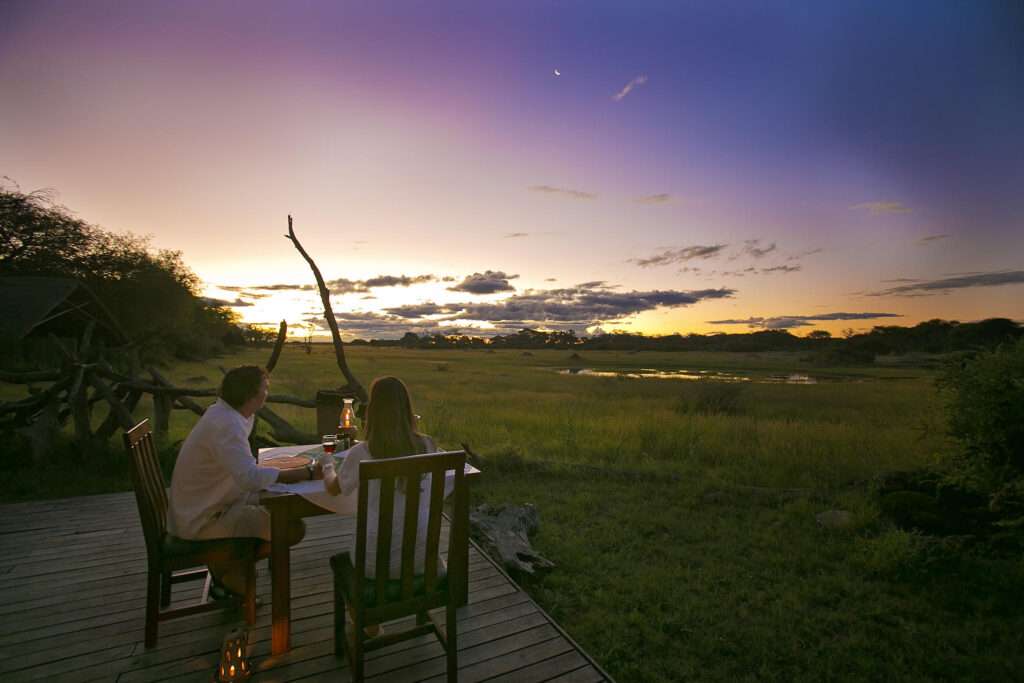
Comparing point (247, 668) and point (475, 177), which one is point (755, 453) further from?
point (247, 668)

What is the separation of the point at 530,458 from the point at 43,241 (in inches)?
520

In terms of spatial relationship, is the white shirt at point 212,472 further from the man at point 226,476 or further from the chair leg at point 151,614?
the chair leg at point 151,614

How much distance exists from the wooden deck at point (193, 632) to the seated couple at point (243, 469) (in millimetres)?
514

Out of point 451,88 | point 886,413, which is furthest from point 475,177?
point 886,413

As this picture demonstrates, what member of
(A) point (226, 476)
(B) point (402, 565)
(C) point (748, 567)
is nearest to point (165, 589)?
(A) point (226, 476)

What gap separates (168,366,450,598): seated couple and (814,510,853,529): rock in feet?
17.3

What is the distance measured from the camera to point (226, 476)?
254 centimetres

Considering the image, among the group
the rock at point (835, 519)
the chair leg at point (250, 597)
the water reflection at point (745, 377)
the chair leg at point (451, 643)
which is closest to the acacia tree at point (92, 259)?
the chair leg at point (250, 597)

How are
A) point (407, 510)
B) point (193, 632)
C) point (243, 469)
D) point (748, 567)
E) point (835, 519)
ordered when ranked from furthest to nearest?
point (835, 519) < point (748, 567) < point (193, 632) < point (243, 469) < point (407, 510)

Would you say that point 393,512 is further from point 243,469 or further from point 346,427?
point 346,427

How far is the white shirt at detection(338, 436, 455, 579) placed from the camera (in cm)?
215

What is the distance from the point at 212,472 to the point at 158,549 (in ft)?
1.82

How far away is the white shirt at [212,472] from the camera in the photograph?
2422mm

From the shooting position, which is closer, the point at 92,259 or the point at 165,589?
the point at 165,589
